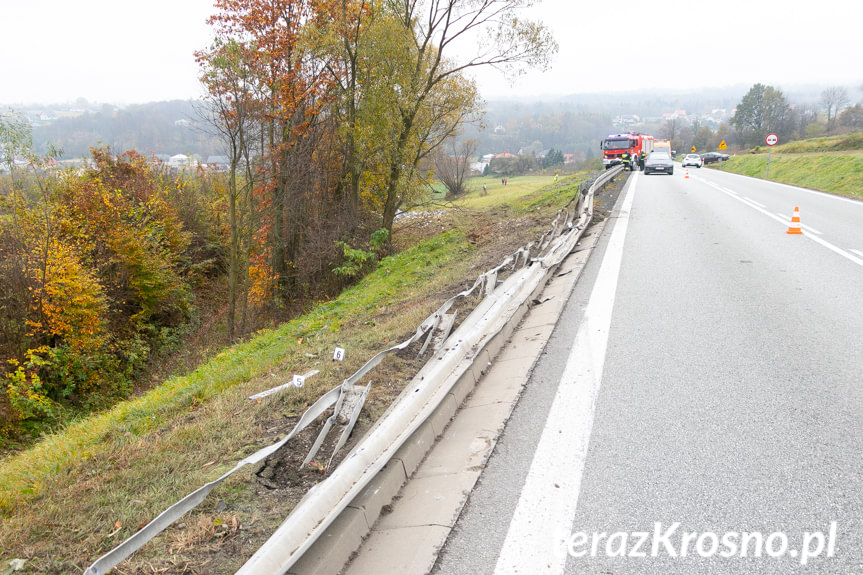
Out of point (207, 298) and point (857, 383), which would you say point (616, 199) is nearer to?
point (857, 383)

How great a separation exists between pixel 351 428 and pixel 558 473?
54.5 inches

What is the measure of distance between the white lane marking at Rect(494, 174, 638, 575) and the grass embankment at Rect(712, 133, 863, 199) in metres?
20.3

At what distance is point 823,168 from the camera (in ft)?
88.8

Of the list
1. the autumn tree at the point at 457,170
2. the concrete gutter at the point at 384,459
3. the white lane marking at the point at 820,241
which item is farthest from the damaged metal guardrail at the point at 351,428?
the autumn tree at the point at 457,170

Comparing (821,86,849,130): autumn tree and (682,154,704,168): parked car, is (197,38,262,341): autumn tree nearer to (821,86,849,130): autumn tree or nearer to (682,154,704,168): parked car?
(682,154,704,168): parked car

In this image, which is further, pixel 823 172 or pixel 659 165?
pixel 659 165

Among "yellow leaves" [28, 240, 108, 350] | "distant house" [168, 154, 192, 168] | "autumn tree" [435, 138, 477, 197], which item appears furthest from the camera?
"autumn tree" [435, 138, 477, 197]

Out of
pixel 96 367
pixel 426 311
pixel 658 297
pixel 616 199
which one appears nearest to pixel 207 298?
pixel 96 367

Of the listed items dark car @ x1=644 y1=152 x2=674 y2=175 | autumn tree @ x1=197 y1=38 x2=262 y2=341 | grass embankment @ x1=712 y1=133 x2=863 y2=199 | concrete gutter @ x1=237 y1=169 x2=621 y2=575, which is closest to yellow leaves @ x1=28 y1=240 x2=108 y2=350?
autumn tree @ x1=197 y1=38 x2=262 y2=341

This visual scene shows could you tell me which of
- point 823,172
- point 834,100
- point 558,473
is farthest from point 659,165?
point 834,100

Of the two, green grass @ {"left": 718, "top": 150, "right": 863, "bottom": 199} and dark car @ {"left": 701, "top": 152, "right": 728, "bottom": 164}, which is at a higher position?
dark car @ {"left": 701, "top": 152, "right": 728, "bottom": 164}

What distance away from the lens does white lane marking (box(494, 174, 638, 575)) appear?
244 centimetres

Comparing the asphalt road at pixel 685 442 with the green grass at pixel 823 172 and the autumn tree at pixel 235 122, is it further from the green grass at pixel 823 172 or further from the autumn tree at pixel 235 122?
the green grass at pixel 823 172

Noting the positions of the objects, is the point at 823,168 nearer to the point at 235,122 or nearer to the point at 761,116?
the point at 235,122
